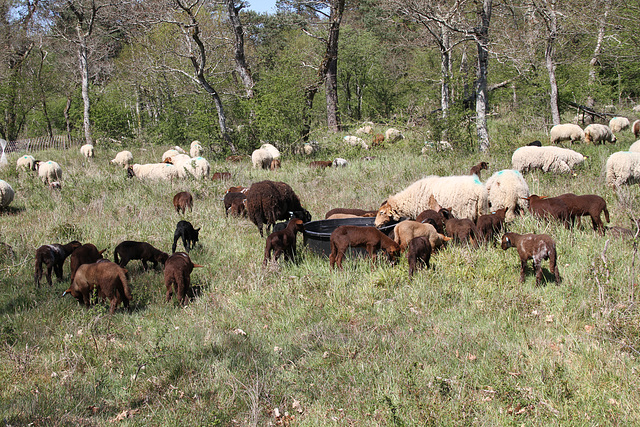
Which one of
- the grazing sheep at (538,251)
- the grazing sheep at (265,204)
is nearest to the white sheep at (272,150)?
the grazing sheep at (265,204)

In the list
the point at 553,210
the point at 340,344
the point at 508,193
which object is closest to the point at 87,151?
the point at 508,193

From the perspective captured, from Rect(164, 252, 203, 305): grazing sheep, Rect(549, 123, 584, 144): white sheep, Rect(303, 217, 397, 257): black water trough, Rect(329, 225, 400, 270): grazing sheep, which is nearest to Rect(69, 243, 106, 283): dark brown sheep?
Rect(164, 252, 203, 305): grazing sheep

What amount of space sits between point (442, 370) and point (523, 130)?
19938 mm

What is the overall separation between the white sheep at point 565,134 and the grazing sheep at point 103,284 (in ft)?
57.8

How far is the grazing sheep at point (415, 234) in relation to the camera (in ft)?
23.5

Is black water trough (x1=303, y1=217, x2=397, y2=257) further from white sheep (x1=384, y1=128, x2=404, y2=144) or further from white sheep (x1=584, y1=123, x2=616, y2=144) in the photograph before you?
white sheep (x1=384, y1=128, x2=404, y2=144)

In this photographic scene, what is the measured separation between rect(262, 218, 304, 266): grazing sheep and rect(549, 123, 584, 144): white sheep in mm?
14871

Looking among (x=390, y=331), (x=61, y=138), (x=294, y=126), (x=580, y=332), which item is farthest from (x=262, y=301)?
(x=61, y=138)

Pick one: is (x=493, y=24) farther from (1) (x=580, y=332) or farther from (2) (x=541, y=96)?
(1) (x=580, y=332)

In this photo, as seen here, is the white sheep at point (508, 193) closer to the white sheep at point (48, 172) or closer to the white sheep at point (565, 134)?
the white sheep at point (565, 134)

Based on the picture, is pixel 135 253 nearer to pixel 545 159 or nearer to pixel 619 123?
pixel 545 159

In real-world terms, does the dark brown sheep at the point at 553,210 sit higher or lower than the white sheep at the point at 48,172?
lower

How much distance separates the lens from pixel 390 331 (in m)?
5.11

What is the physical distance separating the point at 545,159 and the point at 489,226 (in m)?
6.41
